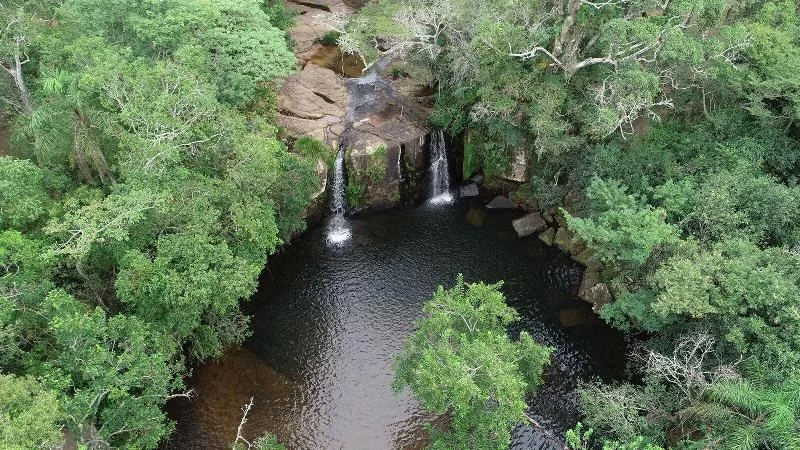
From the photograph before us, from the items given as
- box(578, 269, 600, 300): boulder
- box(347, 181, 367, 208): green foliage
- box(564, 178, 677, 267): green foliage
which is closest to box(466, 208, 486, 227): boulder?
box(347, 181, 367, 208): green foliage

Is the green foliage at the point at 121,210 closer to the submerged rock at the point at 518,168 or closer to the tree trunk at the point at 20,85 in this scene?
the tree trunk at the point at 20,85

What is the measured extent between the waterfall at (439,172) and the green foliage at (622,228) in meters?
10.1

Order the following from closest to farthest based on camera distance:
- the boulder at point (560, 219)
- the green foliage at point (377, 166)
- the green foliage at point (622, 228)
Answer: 1. the green foliage at point (622, 228)
2. the boulder at point (560, 219)
3. the green foliage at point (377, 166)

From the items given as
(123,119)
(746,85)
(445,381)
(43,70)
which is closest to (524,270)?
(746,85)

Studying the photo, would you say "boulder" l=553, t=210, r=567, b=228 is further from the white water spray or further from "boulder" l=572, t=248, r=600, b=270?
the white water spray

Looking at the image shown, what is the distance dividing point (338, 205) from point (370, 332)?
28.2ft

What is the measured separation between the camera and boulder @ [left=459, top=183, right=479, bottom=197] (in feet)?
108

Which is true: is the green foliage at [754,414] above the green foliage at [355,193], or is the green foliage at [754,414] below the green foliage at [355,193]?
below

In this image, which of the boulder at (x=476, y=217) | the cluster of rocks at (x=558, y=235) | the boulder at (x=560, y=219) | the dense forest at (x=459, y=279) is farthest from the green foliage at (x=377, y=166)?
the boulder at (x=560, y=219)

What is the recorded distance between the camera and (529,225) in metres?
30.7

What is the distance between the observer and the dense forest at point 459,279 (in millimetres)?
17109

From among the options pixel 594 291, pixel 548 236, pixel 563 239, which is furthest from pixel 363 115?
pixel 594 291

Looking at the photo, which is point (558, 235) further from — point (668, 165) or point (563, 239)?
point (668, 165)

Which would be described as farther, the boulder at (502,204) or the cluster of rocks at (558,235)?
the boulder at (502,204)
